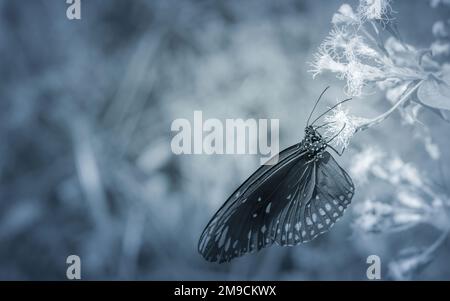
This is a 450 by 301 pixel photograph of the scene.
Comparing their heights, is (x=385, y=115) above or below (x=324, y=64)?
below

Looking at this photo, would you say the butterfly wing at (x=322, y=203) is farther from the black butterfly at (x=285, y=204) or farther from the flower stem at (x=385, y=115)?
the flower stem at (x=385, y=115)

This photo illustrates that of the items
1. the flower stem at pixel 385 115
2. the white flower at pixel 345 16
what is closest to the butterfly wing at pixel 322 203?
the flower stem at pixel 385 115

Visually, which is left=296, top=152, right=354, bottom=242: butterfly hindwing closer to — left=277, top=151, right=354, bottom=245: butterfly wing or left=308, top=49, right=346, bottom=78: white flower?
left=277, top=151, right=354, bottom=245: butterfly wing

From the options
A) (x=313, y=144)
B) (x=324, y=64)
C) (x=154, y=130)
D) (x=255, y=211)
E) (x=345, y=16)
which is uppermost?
(x=345, y=16)

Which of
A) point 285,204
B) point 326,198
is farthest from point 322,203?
point 285,204

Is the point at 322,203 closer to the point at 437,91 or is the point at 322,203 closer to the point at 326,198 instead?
the point at 326,198

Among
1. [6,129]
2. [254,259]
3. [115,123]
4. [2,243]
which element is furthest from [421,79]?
[2,243]

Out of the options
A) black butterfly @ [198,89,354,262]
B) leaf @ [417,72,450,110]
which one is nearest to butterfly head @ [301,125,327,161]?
black butterfly @ [198,89,354,262]
